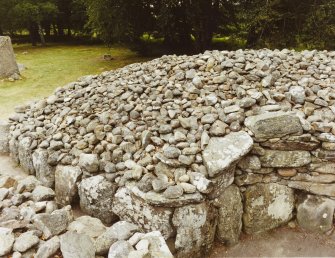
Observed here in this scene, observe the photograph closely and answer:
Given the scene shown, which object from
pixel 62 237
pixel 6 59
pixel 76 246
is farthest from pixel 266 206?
pixel 6 59

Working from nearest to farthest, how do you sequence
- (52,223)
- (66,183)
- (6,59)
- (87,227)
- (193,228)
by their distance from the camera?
(52,223)
(87,227)
(193,228)
(66,183)
(6,59)

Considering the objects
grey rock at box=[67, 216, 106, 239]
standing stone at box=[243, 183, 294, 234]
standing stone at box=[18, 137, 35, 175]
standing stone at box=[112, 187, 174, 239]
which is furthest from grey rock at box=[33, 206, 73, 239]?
standing stone at box=[243, 183, 294, 234]

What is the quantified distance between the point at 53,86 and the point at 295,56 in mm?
9211

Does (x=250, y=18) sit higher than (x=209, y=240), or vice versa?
(x=250, y=18)

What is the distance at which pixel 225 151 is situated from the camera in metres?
5.27

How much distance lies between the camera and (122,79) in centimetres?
788

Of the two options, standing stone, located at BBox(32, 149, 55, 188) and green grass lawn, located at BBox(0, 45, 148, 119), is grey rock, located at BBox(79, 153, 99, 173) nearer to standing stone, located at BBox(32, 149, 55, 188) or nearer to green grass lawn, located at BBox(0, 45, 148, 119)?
standing stone, located at BBox(32, 149, 55, 188)

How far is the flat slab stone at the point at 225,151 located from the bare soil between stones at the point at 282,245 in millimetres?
1427

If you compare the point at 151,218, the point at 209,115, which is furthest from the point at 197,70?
the point at 151,218

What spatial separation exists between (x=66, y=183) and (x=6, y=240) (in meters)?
2.26

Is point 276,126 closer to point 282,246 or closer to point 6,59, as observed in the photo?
point 282,246

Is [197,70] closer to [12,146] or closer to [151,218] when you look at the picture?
[151,218]

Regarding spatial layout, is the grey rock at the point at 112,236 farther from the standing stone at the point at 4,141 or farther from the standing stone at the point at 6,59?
the standing stone at the point at 6,59

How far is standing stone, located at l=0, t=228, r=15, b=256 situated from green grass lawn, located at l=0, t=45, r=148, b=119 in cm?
668
